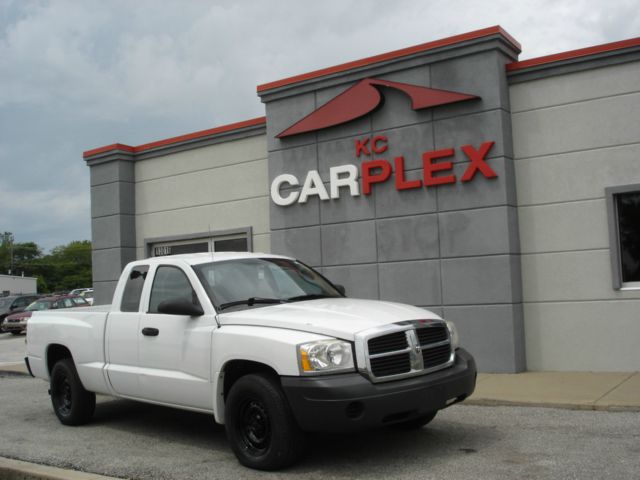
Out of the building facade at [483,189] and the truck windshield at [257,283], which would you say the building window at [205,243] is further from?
the truck windshield at [257,283]

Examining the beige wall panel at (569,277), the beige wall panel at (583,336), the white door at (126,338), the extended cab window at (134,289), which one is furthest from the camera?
the beige wall panel at (569,277)

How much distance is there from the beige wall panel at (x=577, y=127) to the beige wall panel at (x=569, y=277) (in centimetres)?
164

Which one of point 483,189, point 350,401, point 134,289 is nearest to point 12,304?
point 483,189

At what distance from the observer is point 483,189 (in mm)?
11406

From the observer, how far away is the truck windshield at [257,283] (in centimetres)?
682

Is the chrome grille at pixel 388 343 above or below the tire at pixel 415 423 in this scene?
above

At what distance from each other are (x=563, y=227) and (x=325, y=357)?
22.0 ft

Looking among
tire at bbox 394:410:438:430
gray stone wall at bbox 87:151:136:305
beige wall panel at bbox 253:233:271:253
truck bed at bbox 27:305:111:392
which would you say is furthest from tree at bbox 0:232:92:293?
tire at bbox 394:410:438:430

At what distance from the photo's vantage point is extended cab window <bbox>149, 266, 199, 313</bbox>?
7156 millimetres

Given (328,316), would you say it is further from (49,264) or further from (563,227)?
(49,264)

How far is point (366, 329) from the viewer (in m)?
5.79

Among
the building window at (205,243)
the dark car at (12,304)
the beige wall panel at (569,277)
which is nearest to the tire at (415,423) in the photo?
the beige wall panel at (569,277)

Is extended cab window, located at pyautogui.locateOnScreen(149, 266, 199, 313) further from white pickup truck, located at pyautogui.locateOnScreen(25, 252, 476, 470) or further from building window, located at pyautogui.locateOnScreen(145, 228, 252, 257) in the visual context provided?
building window, located at pyautogui.locateOnScreen(145, 228, 252, 257)

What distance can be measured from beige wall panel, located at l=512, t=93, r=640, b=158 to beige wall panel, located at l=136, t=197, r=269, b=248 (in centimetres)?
536
